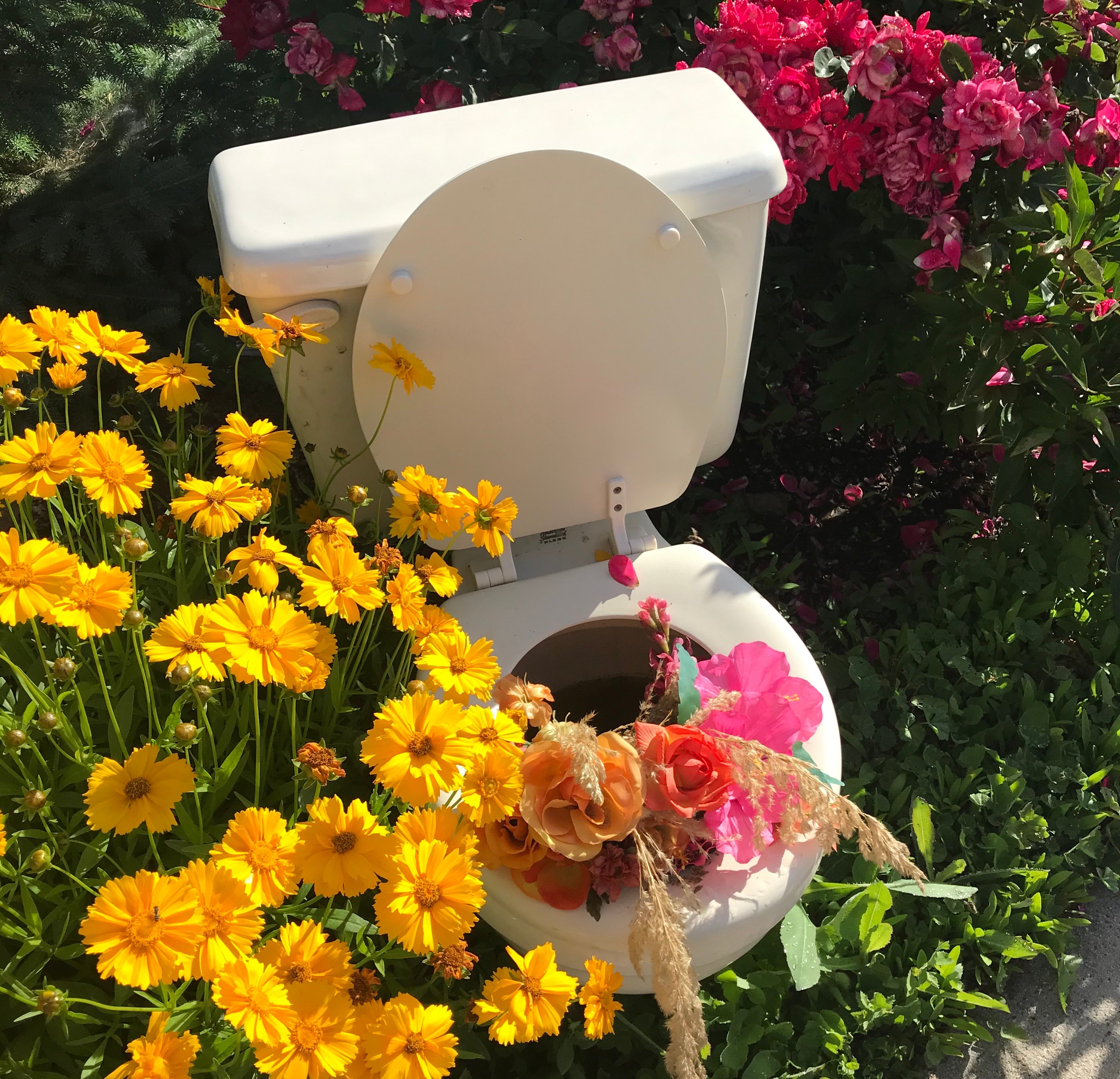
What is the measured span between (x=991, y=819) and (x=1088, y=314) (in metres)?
0.74

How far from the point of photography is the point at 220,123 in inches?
66.7

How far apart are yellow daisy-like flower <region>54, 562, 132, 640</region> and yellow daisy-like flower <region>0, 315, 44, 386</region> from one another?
24 cm

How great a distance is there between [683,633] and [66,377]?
28.6 inches

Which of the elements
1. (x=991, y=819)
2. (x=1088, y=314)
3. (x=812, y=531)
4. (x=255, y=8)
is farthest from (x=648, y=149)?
(x=991, y=819)

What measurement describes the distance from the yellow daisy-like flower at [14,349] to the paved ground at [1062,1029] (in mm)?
1396

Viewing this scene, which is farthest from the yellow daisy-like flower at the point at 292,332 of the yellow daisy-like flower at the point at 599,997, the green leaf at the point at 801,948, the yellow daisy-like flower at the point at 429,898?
the green leaf at the point at 801,948

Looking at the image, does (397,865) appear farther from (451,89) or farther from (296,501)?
(451,89)

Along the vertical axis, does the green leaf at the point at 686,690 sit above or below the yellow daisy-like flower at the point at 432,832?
below

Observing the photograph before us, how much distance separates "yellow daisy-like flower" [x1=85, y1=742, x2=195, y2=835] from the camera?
0.74m

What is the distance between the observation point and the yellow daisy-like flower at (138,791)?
0.74 m

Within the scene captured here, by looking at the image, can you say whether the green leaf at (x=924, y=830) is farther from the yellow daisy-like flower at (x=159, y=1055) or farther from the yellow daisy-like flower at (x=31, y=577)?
the yellow daisy-like flower at (x=31, y=577)

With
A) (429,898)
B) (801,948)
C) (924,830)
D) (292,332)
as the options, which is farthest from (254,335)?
(924,830)

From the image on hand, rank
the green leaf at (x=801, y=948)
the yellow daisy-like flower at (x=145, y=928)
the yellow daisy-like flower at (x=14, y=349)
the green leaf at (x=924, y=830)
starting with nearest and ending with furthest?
the yellow daisy-like flower at (x=145, y=928)
the yellow daisy-like flower at (x=14, y=349)
the green leaf at (x=801, y=948)
the green leaf at (x=924, y=830)

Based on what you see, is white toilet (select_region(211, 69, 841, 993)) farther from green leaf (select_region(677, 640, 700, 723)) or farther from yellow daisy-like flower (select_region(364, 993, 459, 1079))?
yellow daisy-like flower (select_region(364, 993, 459, 1079))
